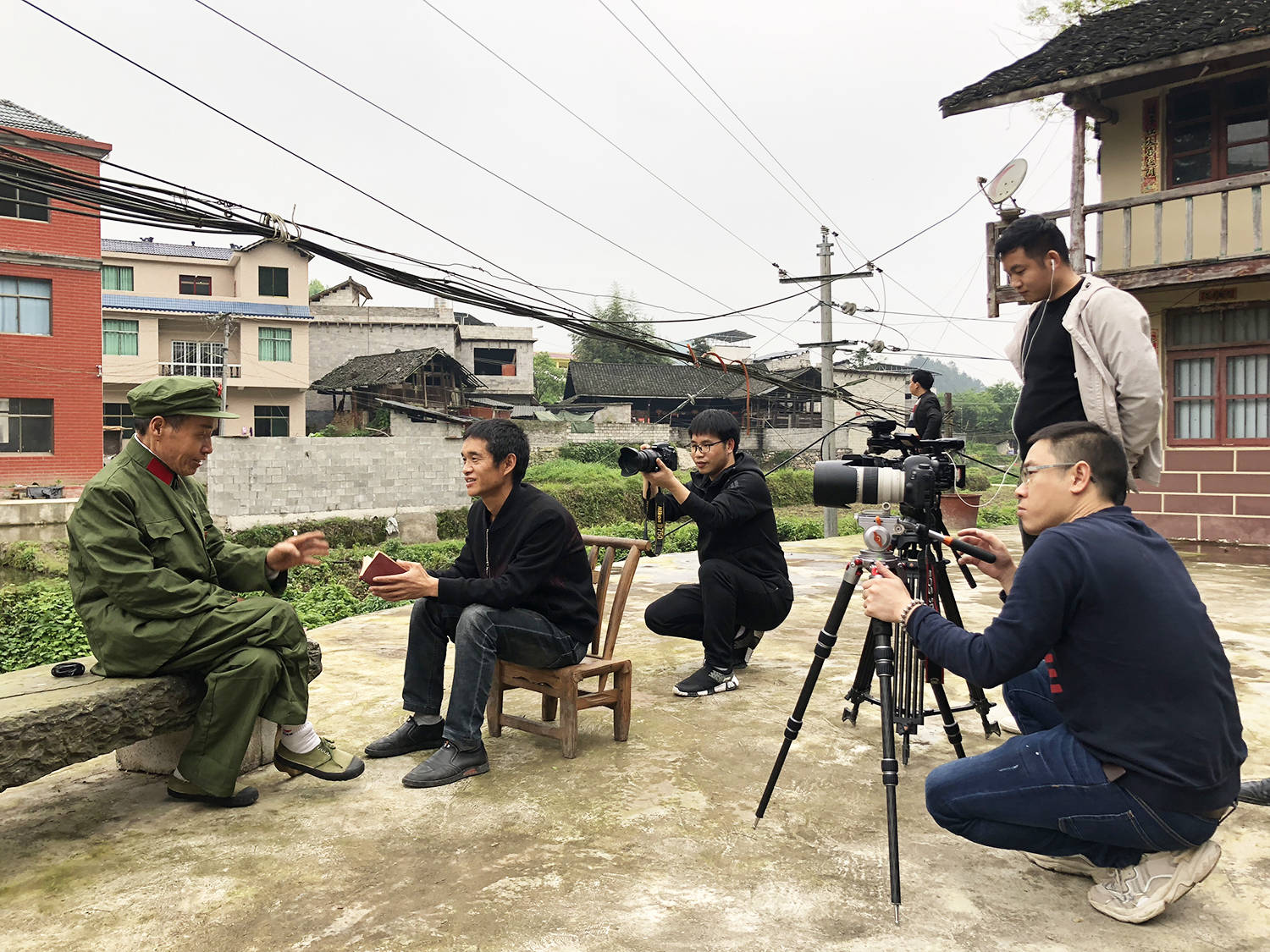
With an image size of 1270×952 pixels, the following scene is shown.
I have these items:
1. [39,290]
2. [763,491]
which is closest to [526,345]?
[39,290]

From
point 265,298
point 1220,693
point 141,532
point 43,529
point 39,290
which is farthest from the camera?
point 265,298

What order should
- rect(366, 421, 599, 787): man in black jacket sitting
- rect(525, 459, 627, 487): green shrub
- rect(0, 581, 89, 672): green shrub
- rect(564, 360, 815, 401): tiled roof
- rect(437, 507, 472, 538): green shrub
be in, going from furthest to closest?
1. rect(564, 360, 815, 401): tiled roof
2. rect(525, 459, 627, 487): green shrub
3. rect(437, 507, 472, 538): green shrub
4. rect(0, 581, 89, 672): green shrub
5. rect(366, 421, 599, 787): man in black jacket sitting

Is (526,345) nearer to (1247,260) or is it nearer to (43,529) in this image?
(43,529)

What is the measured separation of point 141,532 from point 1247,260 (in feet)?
28.6

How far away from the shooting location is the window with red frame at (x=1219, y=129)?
834 centimetres

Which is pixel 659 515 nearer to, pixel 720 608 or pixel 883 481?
pixel 720 608

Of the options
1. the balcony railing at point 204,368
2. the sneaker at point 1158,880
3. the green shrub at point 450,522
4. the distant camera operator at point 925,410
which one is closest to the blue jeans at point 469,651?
the sneaker at point 1158,880

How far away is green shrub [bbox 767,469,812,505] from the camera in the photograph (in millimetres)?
26969

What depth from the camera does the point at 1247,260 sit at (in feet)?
25.3

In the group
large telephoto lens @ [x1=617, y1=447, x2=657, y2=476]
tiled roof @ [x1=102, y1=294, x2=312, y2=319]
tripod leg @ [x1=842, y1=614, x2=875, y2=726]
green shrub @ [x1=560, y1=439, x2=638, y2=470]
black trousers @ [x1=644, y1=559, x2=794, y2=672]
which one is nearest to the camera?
tripod leg @ [x1=842, y1=614, x2=875, y2=726]

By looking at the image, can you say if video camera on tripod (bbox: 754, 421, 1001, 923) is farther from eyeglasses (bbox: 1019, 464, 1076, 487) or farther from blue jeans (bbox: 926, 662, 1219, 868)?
eyeglasses (bbox: 1019, 464, 1076, 487)

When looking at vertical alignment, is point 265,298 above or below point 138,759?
above

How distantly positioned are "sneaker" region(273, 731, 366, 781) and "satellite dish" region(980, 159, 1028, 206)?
7638 mm

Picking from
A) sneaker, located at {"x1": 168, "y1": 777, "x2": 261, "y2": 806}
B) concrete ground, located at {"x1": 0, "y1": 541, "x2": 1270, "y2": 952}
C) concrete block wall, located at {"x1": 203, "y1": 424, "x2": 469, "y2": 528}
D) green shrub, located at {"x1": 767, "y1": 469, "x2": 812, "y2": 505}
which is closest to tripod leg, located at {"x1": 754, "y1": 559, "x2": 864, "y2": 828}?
concrete ground, located at {"x1": 0, "y1": 541, "x2": 1270, "y2": 952}
